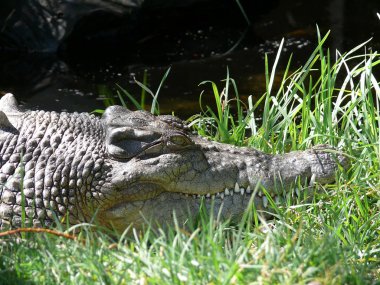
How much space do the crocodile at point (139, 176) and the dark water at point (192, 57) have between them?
4124 millimetres

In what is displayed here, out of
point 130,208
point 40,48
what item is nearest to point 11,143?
point 130,208

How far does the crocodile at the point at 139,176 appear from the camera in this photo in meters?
5.10

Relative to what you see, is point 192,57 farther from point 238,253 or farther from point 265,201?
point 238,253

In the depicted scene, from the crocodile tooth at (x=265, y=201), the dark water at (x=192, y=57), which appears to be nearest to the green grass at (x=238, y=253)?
the crocodile tooth at (x=265, y=201)

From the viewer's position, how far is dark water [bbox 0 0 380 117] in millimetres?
10109

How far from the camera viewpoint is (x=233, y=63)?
10961 mm

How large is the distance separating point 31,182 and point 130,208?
0.67 m

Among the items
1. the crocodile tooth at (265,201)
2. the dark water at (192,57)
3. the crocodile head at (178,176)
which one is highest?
the crocodile head at (178,176)

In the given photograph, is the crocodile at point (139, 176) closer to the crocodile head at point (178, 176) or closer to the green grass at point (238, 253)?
the crocodile head at point (178, 176)

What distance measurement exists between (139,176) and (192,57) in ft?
21.4

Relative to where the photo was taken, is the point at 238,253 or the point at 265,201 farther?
the point at 265,201

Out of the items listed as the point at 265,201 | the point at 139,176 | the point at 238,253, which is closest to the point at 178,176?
the point at 139,176

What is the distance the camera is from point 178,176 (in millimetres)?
5133

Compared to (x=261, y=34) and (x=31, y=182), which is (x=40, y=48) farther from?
(x=31, y=182)
